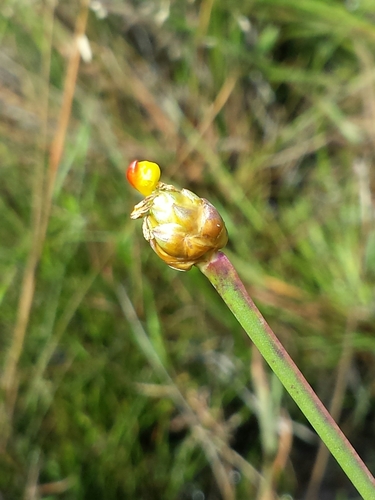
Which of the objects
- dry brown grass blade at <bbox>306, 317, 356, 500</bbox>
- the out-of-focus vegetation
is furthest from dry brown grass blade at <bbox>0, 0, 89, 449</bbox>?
dry brown grass blade at <bbox>306, 317, 356, 500</bbox>

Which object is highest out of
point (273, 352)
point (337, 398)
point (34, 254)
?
point (34, 254)

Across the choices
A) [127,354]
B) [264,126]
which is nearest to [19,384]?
[127,354]

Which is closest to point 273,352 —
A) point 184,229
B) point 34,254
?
point 184,229

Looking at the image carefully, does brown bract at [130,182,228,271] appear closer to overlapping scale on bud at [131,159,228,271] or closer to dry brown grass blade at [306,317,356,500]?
overlapping scale on bud at [131,159,228,271]

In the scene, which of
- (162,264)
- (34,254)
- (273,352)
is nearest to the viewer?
(273,352)

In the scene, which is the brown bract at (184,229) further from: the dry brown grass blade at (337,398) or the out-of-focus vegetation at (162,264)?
the dry brown grass blade at (337,398)

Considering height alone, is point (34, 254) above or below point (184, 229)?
above

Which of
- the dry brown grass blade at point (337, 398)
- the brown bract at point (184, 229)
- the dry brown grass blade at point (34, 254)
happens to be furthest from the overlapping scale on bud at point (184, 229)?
the dry brown grass blade at point (337, 398)

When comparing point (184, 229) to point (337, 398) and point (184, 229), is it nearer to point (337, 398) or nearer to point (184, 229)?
point (184, 229)
